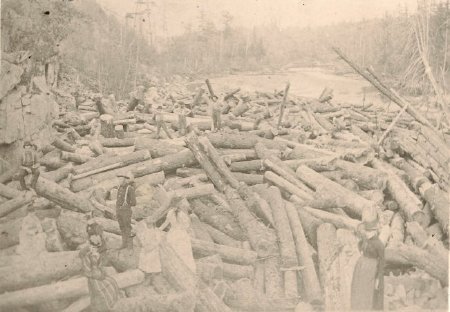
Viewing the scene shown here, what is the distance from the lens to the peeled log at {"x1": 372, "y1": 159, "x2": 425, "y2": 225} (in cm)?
677

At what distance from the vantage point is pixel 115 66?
2245 centimetres

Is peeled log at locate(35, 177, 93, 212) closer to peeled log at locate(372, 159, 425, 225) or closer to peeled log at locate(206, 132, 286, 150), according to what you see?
peeled log at locate(206, 132, 286, 150)

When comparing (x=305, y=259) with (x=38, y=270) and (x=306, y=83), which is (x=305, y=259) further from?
(x=306, y=83)

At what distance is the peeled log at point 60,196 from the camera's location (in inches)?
285

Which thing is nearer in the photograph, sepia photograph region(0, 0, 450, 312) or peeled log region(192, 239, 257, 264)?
sepia photograph region(0, 0, 450, 312)

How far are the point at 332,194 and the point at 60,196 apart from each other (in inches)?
183

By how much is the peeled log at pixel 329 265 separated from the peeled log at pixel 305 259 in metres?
0.12

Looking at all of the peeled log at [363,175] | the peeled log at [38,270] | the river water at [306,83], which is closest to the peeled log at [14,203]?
the peeled log at [38,270]

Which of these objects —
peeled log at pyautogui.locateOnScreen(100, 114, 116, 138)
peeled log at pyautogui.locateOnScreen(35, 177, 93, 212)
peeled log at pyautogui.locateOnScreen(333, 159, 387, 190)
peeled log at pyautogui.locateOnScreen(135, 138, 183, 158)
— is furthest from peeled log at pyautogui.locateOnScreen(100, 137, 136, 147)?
peeled log at pyautogui.locateOnScreen(333, 159, 387, 190)

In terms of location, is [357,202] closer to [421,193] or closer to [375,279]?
[421,193]

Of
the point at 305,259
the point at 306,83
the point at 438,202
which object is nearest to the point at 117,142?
the point at 305,259

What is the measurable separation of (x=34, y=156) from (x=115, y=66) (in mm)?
15568

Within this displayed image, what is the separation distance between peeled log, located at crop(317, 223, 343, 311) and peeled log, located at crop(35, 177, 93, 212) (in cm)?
382

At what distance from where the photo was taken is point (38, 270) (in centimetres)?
532
